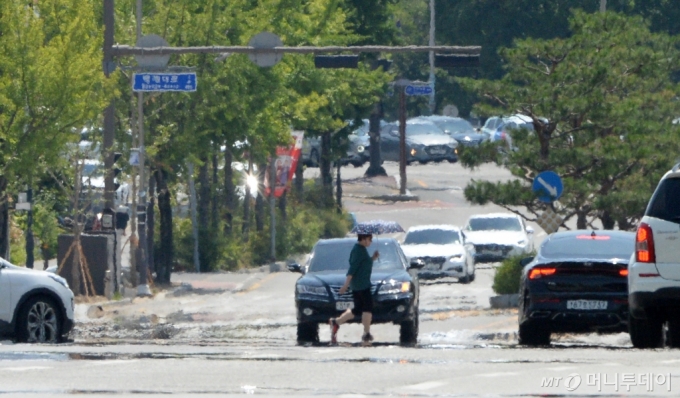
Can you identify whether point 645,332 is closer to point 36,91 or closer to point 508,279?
point 508,279

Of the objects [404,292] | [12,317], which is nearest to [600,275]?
[404,292]

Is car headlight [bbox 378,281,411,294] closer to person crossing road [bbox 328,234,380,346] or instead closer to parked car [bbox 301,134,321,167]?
person crossing road [bbox 328,234,380,346]

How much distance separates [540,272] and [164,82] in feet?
39.1

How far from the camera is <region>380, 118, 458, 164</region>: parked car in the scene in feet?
208

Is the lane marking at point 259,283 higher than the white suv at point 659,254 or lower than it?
lower

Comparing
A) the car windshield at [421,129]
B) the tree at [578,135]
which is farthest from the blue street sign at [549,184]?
the car windshield at [421,129]

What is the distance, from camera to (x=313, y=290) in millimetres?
18422

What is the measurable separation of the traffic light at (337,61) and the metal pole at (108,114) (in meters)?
3.88

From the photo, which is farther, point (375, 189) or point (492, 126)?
point (492, 126)

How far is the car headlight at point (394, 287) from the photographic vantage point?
60.2 feet

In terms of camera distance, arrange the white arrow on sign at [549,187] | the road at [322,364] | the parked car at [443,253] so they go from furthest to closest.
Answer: the parked car at [443,253] → the white arrow on sign at [549,187] → the road at [322,364]

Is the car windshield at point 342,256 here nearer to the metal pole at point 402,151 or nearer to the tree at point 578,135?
the tree at point 578,135

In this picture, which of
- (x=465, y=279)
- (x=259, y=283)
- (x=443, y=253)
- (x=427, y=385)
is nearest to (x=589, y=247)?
(x=427, y=385)

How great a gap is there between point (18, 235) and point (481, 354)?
24264mm
